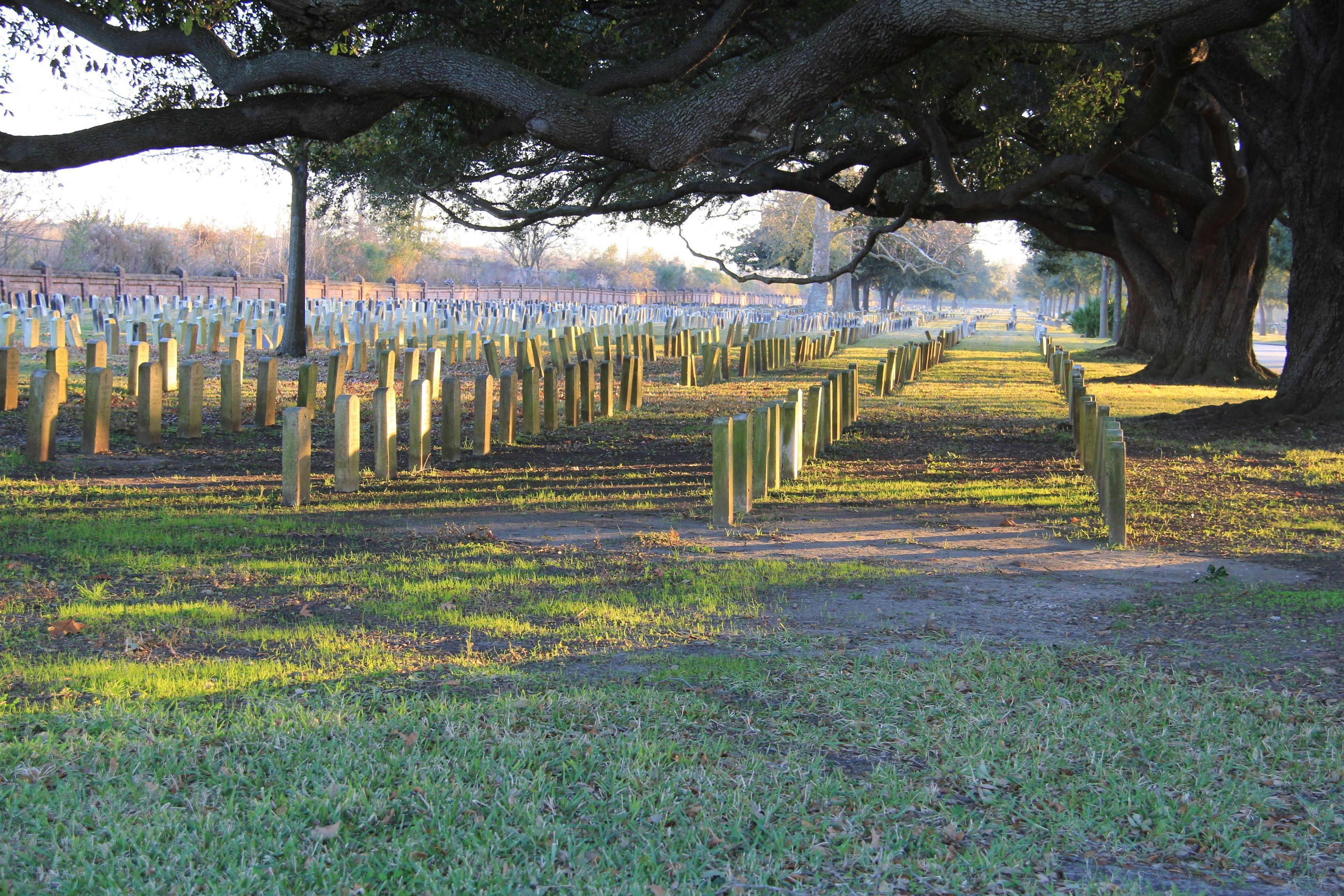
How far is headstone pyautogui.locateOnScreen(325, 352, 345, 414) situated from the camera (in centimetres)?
1298

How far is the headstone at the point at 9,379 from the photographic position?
13086mm

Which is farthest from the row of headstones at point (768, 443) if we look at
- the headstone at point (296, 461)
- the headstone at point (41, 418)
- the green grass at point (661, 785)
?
the headstone at point (41, 418)

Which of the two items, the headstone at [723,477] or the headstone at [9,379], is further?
the headstone at [9,379]

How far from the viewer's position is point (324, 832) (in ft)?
11.7

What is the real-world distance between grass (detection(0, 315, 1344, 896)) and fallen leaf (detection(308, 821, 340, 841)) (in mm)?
22

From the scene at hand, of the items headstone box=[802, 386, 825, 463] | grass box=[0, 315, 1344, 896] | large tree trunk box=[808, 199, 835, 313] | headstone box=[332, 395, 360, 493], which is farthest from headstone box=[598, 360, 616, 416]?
large tree trunk box=[808, 199, 835, 313]

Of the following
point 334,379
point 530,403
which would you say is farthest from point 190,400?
point 530,403

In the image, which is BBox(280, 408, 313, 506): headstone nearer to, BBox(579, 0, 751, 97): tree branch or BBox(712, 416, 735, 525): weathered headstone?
BBox(712, 416, 735, 525): weathered headstone

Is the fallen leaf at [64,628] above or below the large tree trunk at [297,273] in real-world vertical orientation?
below

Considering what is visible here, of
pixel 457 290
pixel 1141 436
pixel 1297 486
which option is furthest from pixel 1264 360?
pixel 457 290

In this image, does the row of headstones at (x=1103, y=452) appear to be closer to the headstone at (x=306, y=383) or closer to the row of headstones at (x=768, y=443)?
the row of headstones at (x=768, y=443)

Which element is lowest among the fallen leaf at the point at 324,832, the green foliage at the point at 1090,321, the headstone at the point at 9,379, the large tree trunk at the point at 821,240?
the fallen leaf at the point at 324,832

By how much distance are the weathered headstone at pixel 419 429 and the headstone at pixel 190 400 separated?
2.61m

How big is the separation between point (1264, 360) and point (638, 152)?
3148 cm
